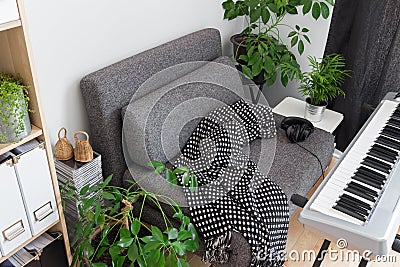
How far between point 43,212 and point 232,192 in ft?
2.32

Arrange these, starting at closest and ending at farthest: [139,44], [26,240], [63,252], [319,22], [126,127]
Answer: [26,240], [63,252], [126,127], [139,44], [319,22]

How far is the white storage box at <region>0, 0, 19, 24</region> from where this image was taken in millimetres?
985

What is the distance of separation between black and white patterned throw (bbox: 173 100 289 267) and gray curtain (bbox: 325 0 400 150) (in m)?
0.66

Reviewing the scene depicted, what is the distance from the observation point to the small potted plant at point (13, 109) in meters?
1.12

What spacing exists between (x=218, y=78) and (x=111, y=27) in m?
0.57

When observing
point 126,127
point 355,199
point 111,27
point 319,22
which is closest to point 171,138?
point 126,127

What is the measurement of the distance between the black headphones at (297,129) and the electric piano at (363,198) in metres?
0.41

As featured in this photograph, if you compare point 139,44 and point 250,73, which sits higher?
point 139,44

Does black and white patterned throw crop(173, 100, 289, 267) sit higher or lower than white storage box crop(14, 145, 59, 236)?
lower

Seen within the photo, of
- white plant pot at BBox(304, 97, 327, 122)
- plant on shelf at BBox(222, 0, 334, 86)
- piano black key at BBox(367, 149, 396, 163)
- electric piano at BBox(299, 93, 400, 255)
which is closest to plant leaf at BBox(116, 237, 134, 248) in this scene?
electric piano at BBox(299, 93, 400, 255)

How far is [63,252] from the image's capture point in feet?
4.97

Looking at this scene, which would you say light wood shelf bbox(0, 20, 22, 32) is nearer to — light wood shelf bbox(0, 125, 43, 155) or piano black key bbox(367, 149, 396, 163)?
light wood shelf bbox(0, 125, 43, 155)

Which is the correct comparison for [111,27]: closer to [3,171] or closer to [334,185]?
[3,171]

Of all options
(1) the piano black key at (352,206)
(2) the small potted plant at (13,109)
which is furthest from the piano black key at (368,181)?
(2) the small potted plant at (13,109)
